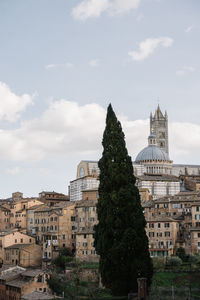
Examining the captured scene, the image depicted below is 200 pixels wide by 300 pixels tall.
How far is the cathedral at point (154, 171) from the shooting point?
102375 millimetres

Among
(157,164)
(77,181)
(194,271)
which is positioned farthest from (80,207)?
(157,164)

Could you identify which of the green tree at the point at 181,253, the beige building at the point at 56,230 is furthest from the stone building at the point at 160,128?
the green tree at the point at 181,253

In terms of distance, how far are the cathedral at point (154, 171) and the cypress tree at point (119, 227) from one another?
2123 inches

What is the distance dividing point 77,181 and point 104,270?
7776 centimetres

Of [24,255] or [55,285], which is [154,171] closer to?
[24,255]

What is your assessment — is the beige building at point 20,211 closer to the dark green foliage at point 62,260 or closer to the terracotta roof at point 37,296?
the dark green foliage at point 62,260

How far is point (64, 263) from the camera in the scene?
69062 millimetres

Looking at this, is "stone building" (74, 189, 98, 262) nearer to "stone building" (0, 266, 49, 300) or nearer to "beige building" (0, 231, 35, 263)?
"beige building" (0, 231, 35, 263)

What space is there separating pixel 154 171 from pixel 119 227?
302 feet

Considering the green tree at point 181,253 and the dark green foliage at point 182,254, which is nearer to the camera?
the dark green foliage at point 182,254

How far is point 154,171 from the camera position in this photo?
12775 centimetres

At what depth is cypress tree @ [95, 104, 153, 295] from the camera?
35.6m

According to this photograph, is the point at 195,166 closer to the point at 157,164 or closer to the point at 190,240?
the point at 157,164

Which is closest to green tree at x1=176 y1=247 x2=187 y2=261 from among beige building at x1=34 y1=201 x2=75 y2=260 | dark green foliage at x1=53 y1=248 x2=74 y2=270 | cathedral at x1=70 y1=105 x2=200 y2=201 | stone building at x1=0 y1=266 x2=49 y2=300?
dark green foliage at x1=53 y1=248 x2=74 y2=270
